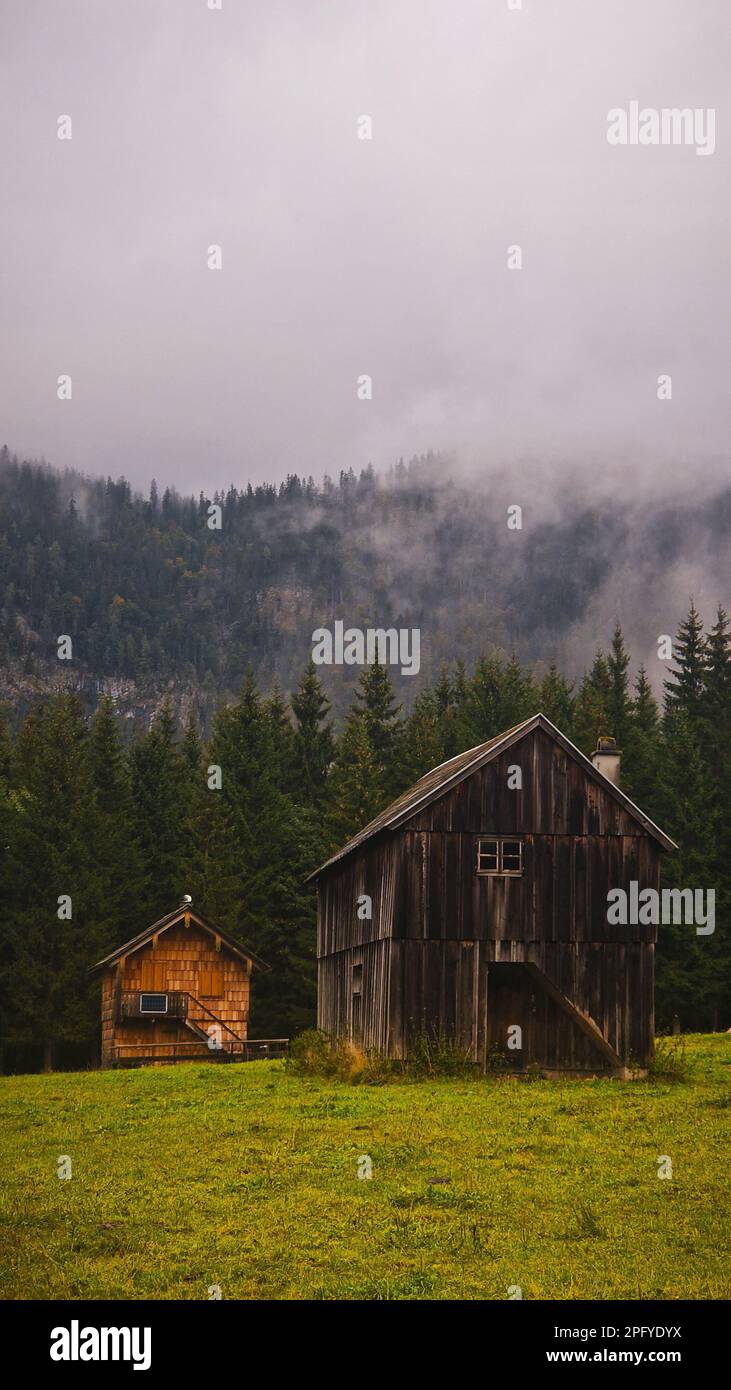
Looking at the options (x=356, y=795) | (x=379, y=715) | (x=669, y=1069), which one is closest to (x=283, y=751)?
(x=379, y=715)

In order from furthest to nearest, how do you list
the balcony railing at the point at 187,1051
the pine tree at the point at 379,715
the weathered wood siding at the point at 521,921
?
the pine tree at the point at 379,715 → the balcony railing at the point at 187,1051 → the weathered wood siding at the point at 521,921

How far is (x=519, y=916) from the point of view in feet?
109

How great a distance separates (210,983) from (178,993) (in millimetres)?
1274

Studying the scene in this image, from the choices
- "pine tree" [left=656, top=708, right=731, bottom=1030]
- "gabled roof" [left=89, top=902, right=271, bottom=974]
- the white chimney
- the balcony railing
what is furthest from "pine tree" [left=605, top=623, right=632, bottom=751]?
the white chimney

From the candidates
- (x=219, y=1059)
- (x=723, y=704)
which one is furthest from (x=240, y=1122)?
(x=723, y=704)

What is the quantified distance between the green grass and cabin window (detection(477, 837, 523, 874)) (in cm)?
605

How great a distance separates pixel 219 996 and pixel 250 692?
27.5 m

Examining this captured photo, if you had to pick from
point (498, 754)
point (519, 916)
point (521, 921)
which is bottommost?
point (521, 921)

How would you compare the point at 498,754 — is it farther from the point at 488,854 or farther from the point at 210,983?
the point at 210,983

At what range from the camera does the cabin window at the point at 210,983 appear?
169ft

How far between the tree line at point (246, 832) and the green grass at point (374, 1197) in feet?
111

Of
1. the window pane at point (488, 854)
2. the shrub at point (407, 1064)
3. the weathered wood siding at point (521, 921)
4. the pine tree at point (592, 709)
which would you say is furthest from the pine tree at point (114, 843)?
the window pane at point (488, 854)

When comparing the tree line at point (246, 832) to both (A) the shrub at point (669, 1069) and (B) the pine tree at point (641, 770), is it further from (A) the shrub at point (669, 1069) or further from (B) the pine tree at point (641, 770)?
(A) the shrub at point (669, 1069)

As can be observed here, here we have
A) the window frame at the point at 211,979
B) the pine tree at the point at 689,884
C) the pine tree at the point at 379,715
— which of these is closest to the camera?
the window frame at the point at 211,979
